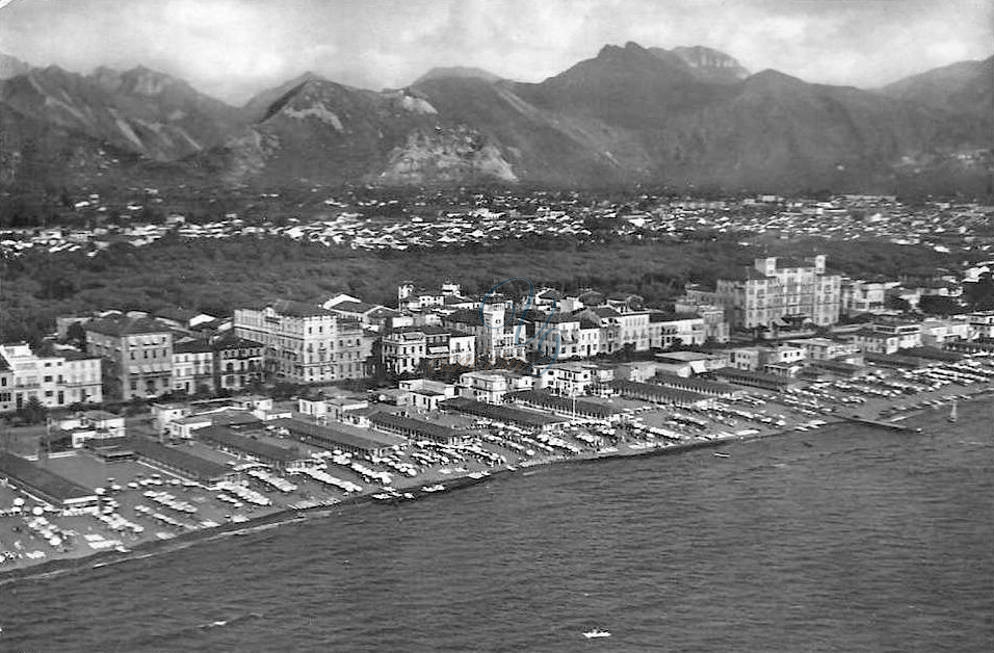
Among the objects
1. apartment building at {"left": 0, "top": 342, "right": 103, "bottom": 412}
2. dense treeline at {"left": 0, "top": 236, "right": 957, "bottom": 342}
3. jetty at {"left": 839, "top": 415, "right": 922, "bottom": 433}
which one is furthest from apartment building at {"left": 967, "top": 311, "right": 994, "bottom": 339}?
apartment building at {"left": 0, "top": 342, "right": 103, "bottom": 412}

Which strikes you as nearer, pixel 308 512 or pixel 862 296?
pixel 308 512

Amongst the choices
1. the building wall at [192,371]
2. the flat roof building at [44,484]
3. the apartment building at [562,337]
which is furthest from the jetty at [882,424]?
the flat roof building at [44,484]

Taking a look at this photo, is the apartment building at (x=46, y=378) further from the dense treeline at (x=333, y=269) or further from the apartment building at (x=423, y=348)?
the apartment building at (x=423, y=348)

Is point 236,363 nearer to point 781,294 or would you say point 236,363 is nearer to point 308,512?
point 308,512

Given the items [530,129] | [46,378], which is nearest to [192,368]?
[46,378]

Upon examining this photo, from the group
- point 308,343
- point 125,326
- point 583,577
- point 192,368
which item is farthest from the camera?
point 308,343
